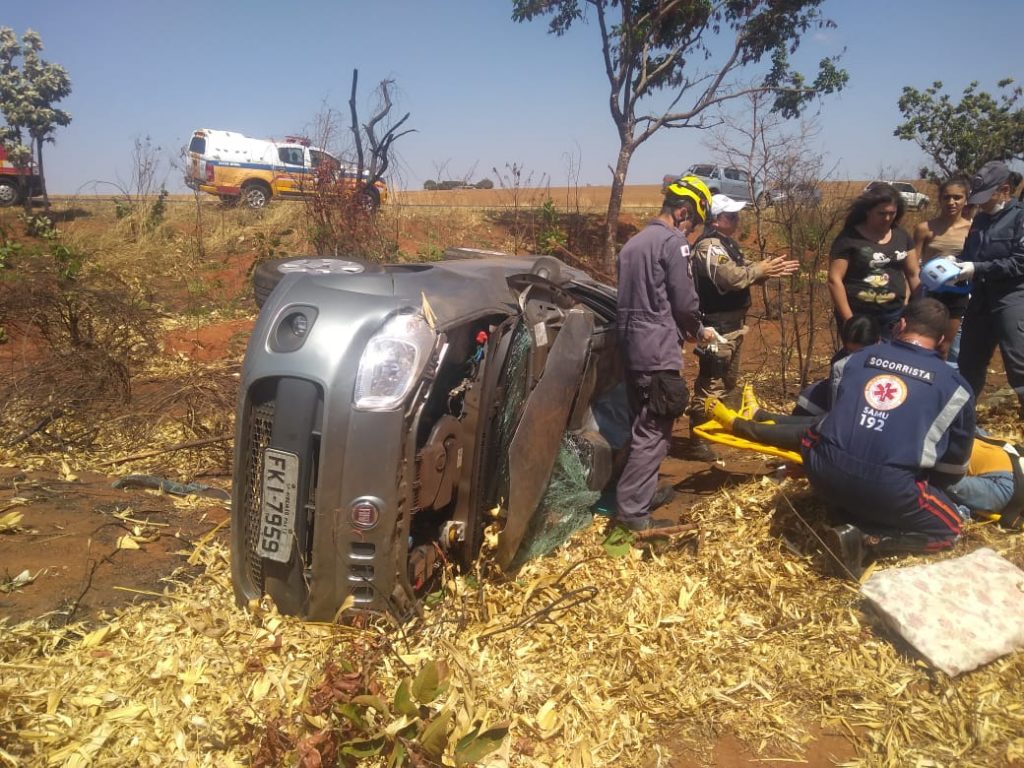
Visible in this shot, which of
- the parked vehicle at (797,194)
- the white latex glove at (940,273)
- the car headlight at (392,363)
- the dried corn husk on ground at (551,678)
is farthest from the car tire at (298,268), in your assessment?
the parked vehicle at (797,194)

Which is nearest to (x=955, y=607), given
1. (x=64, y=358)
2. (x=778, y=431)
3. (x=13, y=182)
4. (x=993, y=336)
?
(x=778, y=431)

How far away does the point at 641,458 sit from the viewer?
384 centimetres

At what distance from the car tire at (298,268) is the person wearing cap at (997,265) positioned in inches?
152

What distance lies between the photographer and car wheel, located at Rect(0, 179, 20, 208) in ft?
68.0

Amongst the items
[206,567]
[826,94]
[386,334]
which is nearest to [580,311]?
[386,334]

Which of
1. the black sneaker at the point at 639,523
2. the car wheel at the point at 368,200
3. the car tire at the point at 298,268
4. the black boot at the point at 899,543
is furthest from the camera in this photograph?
the car wheel at the point at 368,200

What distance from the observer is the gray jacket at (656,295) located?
3.73 m

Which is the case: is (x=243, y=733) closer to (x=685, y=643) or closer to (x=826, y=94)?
(x=685, y=643)

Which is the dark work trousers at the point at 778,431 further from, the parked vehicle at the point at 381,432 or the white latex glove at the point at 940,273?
the white latex glove at the point at 940,273

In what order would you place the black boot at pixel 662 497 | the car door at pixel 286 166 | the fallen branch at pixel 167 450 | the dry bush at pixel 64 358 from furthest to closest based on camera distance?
the car door at pixel 286 166 < the dry bush at pixel 64 358 < the fallen branch at pixel 167 450 < the black boot at pixel 662 497

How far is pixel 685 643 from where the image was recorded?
290 cm

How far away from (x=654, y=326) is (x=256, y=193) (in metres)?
20.1

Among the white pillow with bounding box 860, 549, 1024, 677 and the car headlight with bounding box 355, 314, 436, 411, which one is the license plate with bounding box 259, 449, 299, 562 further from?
the white pillow with bounding box 860, 549, 1024, 677

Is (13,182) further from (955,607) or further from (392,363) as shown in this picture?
(955,607)
